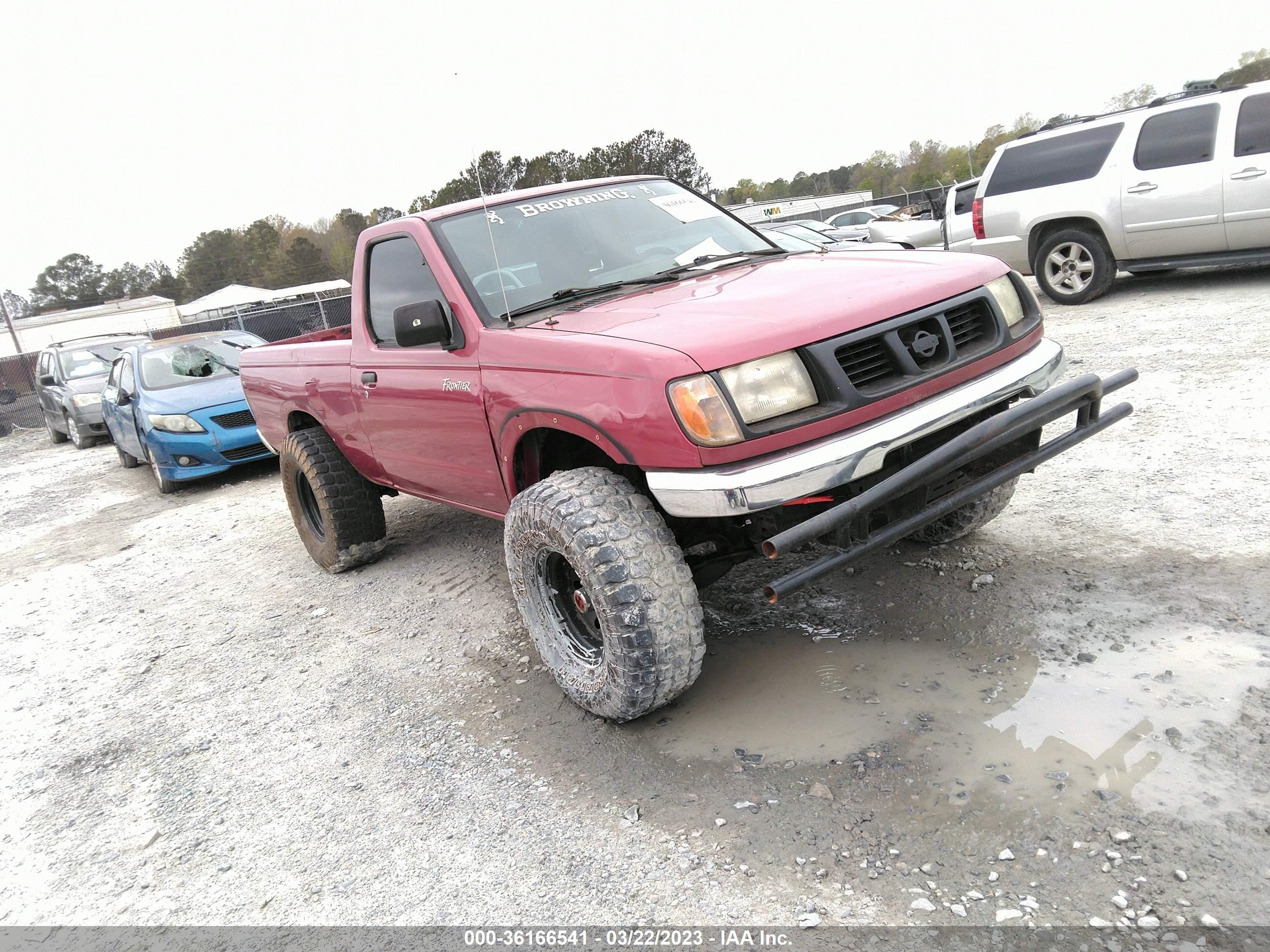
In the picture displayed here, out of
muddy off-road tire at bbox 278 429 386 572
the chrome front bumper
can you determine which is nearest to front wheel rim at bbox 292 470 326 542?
muddy off-road tire at bbox 278 429 386 572

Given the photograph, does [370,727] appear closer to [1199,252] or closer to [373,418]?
A: [373,418]

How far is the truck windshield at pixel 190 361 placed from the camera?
10.1m

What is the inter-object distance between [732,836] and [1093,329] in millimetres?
7398

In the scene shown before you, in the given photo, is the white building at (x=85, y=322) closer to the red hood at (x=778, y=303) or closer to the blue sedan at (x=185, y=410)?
the blue sedan at (x=185, y=410)

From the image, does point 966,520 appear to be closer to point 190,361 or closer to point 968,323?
point 968,323

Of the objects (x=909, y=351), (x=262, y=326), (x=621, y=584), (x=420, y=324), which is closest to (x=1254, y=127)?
(x=909, y=351)

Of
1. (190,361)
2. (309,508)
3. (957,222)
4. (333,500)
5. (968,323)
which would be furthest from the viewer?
(957,222)

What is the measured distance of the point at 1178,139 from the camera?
341 inches

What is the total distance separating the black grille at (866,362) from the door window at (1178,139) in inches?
293

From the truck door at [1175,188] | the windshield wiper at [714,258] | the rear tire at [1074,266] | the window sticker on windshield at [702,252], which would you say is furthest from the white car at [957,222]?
the window sticker on windshield at [702,252]

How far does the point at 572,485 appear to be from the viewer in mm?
3189

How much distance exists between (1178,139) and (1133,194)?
60 centimetres

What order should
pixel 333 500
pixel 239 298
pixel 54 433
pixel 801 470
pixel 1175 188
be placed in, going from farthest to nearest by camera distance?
pixel 239 298
pixel 54 433
pixel 1175 188
pixel 333 500
pixel 801 470

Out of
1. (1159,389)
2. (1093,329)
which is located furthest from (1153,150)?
(1159,389)
